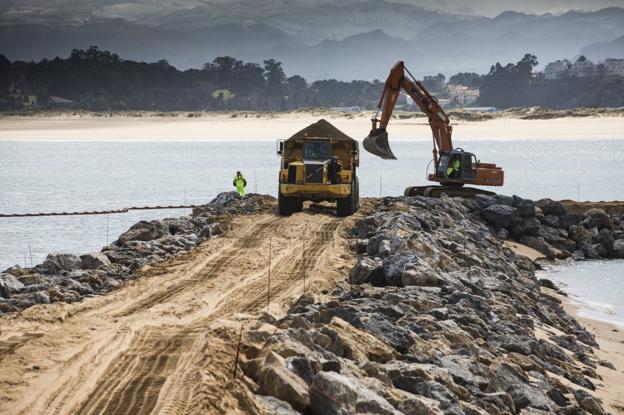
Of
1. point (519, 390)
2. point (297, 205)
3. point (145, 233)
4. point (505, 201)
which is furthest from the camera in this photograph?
point (505, 201)

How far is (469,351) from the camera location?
12.2 metres

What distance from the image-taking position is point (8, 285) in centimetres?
1487

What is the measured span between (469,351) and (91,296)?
589 centimetres

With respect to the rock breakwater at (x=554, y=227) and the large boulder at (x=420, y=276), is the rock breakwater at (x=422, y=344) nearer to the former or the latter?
the large boulder at (x=420, y=276)

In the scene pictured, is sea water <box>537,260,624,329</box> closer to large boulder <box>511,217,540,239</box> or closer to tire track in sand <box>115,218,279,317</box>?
large boulder <box>511,217,540,239</box>

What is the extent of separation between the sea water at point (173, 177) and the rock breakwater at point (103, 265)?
13.9 ft

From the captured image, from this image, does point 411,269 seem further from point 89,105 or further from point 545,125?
point 89,105

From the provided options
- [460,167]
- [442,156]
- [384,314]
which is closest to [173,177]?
[442,156]

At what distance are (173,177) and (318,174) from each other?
30.4 metres

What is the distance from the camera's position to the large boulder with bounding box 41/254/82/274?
16938mm

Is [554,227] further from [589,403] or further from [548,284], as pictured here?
[589,403]

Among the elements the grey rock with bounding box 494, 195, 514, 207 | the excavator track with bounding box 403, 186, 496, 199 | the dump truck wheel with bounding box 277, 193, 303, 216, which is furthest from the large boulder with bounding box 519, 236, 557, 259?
the dump truck wheel with bounding box 277, 193, 303, 216

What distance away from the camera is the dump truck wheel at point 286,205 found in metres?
25.7

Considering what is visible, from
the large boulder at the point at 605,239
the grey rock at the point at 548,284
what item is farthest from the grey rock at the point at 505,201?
the grey rock at the point at 548,284
